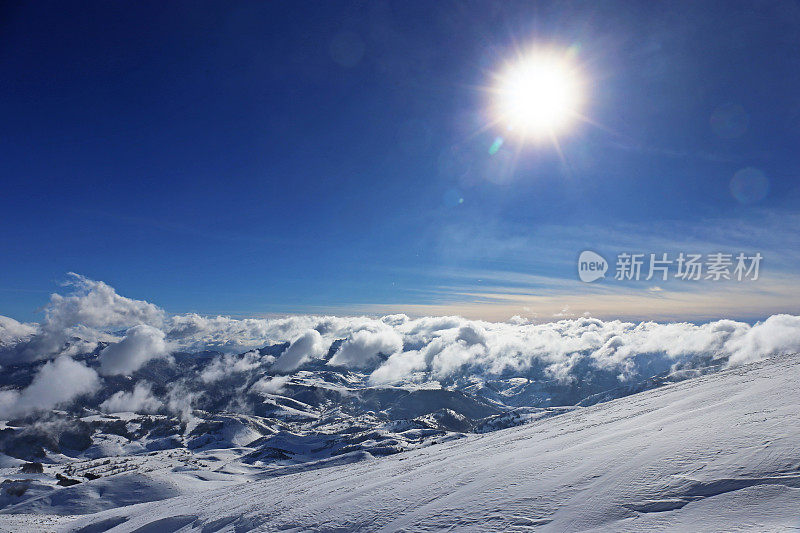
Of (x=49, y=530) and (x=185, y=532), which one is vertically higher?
(x=185, y=532)

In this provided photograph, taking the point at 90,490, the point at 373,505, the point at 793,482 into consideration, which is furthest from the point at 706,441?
the point at 90,490

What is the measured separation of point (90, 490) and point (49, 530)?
149ft

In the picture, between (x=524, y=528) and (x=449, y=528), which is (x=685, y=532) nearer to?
(x=524, y=528)

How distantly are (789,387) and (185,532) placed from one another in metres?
30.9

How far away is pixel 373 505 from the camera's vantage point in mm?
15086

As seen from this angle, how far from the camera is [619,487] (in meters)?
10.8

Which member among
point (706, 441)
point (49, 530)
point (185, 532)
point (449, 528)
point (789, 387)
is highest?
point (789, 387)

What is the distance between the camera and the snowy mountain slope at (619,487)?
8.70 m

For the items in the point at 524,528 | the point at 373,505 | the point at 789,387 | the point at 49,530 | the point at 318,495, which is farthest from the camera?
the point at 49,530

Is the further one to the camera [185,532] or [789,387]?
[185,532]

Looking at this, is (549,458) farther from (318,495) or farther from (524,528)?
(318,495)

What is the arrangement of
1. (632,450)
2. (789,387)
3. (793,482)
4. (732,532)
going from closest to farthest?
(732,532), (793,482), (632,450), (789,387)

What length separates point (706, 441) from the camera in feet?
40.9

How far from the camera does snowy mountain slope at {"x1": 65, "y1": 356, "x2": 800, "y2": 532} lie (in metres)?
8.70
